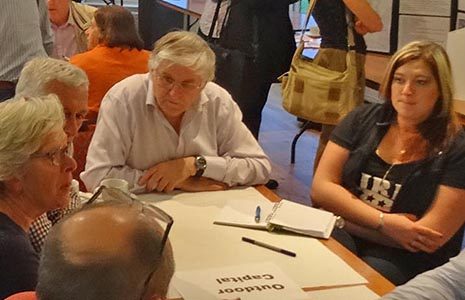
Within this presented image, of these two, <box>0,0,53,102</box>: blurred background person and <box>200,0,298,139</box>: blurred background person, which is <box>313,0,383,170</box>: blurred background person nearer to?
<box>200,0,298,139</box>: blurred background person

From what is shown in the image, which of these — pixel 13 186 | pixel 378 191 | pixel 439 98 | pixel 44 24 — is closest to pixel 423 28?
pixel 439 98

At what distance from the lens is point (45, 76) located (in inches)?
90.6

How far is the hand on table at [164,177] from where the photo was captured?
2555 mm

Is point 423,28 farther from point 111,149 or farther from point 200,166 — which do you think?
point 111,149

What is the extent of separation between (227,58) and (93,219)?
Answer: 3.08 meters

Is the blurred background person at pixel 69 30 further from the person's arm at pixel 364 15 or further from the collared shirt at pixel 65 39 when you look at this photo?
the person's arm at pixel 364 15

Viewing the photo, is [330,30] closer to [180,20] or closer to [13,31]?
[13,31]

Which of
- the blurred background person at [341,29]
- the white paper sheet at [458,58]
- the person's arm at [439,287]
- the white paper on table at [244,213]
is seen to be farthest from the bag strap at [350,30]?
the person's arm at [439,287]

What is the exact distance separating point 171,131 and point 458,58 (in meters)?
1.65

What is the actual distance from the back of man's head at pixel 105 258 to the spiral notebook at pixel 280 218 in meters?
1.12

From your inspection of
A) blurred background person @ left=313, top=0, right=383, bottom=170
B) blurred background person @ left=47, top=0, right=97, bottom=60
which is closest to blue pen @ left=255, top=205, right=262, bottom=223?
blurred background person @ left=313, top=0, right=383, bottom=170

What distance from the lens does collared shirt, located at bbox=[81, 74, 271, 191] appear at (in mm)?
2602

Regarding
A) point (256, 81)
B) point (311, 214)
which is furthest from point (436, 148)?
point (256, 81)

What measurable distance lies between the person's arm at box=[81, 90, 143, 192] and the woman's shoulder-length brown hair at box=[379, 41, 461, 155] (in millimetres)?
968
